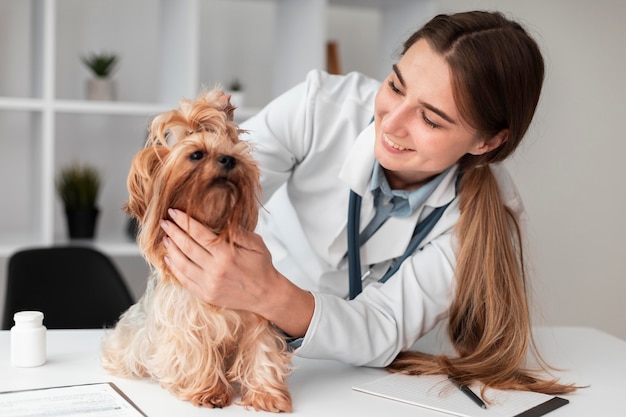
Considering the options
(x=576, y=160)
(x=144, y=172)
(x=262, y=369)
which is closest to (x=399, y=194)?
(x=262, y=369)

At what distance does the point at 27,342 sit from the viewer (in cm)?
144

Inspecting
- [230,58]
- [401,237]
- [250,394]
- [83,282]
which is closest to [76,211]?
[83,282]

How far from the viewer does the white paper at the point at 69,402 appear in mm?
1219

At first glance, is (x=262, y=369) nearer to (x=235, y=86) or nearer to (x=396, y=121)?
(x=396, y=121)

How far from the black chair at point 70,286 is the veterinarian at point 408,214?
71 cm

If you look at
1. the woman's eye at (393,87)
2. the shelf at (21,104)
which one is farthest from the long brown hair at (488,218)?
the shelf at (21,104)

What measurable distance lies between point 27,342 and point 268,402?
18.7 inches

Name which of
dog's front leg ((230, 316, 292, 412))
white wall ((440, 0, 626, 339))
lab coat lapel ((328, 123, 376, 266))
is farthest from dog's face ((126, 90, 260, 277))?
white wall ((440, 0, 626, 339))

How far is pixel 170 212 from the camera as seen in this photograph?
1218 mm

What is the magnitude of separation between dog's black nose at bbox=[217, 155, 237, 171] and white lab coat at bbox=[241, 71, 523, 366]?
1.35ft

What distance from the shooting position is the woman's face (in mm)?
1496

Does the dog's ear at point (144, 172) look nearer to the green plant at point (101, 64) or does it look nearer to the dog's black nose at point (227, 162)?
the dog's black nose at point (227, 162)

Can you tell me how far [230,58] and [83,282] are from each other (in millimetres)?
1351


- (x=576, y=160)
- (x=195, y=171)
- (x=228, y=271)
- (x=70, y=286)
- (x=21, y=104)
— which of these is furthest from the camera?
(x=576, y=160)
